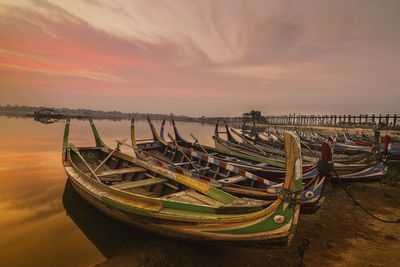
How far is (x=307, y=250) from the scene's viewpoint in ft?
14.0

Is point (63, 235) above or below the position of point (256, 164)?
below

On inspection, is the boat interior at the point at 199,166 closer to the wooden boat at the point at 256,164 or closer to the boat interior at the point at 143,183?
the wooden boat at the point at 256,164

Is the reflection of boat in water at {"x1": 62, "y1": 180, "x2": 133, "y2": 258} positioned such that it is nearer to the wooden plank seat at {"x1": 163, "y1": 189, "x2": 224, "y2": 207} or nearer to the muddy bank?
the muddy bank

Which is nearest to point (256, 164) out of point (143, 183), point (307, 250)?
point (307, 250)

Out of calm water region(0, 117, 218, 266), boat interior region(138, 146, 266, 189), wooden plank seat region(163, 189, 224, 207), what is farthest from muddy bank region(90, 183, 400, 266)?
boat interior region(138, 146, 266, 189)

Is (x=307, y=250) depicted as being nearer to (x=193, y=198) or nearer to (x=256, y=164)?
(x=193, y=198)

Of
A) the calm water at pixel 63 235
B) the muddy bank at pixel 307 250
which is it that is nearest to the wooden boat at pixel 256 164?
the muddy bank at pixel 307 250

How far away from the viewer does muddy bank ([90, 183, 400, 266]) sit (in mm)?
3959

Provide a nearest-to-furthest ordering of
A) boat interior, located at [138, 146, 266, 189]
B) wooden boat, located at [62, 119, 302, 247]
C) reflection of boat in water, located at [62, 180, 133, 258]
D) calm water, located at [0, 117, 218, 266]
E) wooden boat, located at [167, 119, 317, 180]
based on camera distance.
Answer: wooden boat, located at [62, 119, 302, 247]
calm water, located at [0, 117, 218, 266]
reflection of boat in water, located at [62, 180, 133, 258]
boat interior, located at [138, 146, 266, 189]
wooden boat, located at [167, 119, 317, 180]

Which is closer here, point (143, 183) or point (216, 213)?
point (216, 213)

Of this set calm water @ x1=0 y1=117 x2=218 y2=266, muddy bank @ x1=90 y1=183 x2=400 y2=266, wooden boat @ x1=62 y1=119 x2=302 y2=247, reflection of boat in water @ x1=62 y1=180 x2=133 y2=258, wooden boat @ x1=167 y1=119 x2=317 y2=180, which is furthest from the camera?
wooden boat @ x1=167 y1=119 x2=317 y2=180

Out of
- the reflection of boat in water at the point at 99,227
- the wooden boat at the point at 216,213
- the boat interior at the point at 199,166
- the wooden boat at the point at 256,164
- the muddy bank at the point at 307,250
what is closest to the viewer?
the wooden boat at the point at 216,213

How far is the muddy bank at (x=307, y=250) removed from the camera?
156 inches

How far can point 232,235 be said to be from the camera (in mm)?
3213
